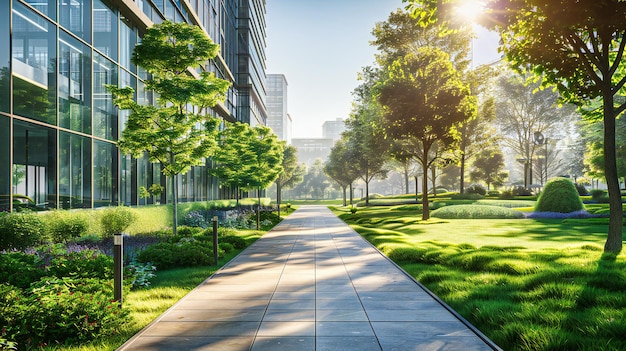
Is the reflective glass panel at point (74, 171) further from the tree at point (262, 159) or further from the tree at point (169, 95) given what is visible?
the tree at point (262, 159)

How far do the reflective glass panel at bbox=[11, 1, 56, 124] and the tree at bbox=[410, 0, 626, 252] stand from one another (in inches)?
441

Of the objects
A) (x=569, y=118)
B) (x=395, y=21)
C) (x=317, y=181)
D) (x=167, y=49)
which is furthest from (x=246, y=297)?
(x=317, y=181)

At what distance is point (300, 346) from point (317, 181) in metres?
125

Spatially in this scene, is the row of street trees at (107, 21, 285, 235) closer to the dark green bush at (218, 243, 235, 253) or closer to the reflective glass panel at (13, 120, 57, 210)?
the reflective glass panel at (13, 120, 57, 210)

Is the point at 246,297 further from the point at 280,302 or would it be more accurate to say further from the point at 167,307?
the point at 167,307

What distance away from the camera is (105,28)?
19.2 metres

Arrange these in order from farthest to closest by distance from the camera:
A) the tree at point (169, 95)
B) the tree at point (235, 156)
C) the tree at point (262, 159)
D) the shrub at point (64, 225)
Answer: the tree at point (262, 159) < the tree at point (235, 156) < the tree at point (169, 95) < the shrub at point (64, 225)

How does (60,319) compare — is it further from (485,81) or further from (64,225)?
(485,81)

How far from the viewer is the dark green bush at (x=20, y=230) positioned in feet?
35.4

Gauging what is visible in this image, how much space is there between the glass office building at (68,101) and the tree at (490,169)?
57.2 meters

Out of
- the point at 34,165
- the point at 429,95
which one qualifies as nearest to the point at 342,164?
the point at 429,95

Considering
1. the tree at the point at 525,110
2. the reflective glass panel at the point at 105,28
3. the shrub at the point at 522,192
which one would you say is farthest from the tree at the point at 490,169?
the reflective glass panel at the point at 105,28

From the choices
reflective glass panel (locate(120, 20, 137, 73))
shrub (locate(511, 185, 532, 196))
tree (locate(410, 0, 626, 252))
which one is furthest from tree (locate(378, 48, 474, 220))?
shrub (locate(511, 185, 532, 196))

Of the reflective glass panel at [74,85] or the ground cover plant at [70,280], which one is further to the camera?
the reflective glass panel at [74,85]
